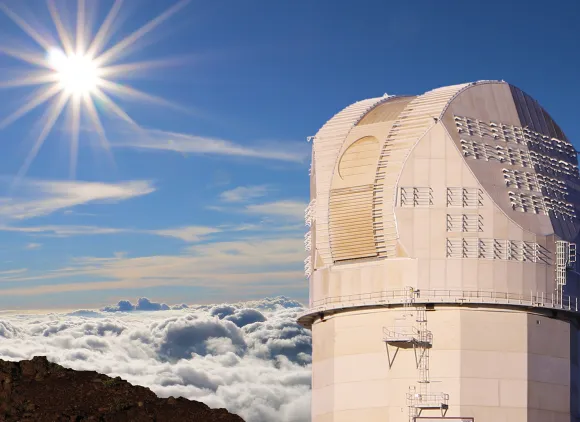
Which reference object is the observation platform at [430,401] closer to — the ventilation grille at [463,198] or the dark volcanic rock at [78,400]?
the ventilation grille at [463,198]

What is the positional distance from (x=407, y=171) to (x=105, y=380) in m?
20.1

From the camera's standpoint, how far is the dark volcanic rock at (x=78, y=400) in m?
67.6

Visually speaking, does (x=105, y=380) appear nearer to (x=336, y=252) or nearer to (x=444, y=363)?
(x=336, y=252)

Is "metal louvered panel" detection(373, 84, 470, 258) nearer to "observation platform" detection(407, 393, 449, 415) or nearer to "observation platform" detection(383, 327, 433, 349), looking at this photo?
"observation platform" detection(383, 327, 433, 349)

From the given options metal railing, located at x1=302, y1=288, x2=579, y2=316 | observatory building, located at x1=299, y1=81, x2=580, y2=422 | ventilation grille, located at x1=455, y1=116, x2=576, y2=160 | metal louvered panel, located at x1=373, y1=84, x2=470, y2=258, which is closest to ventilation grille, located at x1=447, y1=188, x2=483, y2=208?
observatory building, located at x1=299, y1=81, x2=580, y2=422

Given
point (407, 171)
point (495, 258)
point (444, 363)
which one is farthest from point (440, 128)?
point (444, 363)

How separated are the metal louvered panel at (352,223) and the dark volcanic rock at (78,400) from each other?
10.3 metres

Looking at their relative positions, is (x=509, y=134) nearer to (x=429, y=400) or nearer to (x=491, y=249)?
(x=491, y=249)

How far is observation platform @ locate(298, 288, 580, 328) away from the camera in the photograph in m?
63.9

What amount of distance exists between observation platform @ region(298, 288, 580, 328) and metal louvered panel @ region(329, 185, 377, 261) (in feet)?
6.97

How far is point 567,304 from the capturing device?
221ft

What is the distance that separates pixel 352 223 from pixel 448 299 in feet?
19.9

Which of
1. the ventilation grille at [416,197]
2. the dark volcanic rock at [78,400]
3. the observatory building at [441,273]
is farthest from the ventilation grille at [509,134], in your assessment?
the dark volcanic rock at [78,400]

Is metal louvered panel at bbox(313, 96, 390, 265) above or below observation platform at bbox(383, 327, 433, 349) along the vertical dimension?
above
